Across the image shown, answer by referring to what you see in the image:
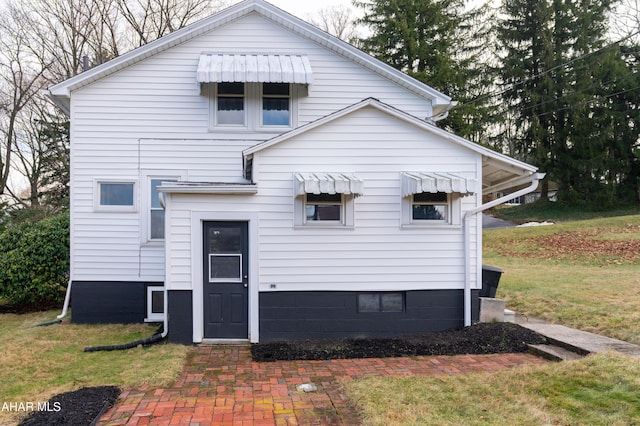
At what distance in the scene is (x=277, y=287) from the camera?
7652 millimetres

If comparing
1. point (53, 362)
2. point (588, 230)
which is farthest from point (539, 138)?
point (53, 362)

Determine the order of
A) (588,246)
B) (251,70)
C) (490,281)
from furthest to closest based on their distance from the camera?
1. (588,246)
2. (251,70)
3. (490,281)

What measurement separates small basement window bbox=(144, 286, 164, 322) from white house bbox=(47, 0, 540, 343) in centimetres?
13

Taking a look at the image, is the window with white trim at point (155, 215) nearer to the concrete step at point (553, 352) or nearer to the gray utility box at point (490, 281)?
the gray utility box at point (490, 281)

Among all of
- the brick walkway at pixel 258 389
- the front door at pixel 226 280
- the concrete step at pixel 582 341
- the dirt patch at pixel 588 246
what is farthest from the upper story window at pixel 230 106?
the dirt patch at pixel 588 246

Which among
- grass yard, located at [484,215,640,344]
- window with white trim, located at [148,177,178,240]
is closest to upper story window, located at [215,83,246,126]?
window with white trim, located at [148,177,178,240]

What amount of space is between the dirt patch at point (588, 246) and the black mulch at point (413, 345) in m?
11.0

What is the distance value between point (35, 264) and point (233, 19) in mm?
7106

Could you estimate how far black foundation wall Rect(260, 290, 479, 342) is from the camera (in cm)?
765

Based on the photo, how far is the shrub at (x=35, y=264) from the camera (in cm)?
1052

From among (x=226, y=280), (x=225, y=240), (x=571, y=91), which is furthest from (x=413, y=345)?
(x=571, y=91)

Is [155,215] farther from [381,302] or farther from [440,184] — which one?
[440,184]

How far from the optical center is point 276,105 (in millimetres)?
9641

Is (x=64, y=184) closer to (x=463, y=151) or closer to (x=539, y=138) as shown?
(x=463, y=151)
